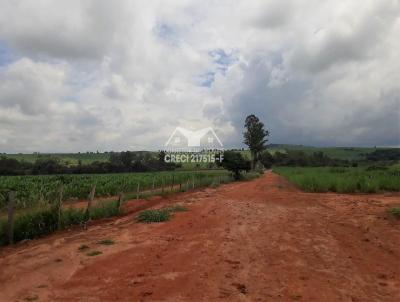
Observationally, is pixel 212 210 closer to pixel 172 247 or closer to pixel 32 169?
pixel 172 247

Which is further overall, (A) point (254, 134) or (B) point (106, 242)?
(A) point (254, 134)

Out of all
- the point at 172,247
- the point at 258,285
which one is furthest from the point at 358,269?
the point at 172,247

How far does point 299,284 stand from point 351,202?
1211cm

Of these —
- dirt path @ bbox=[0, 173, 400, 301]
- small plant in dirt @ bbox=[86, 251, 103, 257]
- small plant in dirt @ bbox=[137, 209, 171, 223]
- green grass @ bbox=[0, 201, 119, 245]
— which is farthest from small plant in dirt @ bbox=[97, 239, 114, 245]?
small plant in dirt @ bbox=[137, 209, 171, 223]

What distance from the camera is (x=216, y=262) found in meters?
7.44

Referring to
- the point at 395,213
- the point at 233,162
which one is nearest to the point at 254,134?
the point at 233,162

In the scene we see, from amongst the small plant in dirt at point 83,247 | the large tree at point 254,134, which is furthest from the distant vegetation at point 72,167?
the small plant in dirt at point 83,247

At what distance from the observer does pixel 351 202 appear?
17234 mm

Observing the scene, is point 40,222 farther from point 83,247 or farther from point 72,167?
point 72,167

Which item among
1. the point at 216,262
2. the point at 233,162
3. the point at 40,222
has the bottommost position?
the point at 216,262

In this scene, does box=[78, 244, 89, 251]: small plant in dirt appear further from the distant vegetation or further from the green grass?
the distant vegetation

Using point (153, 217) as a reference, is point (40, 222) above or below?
above

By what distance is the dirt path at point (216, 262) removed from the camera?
5.87 metres

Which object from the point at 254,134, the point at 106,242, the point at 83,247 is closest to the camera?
the point at 83,247
